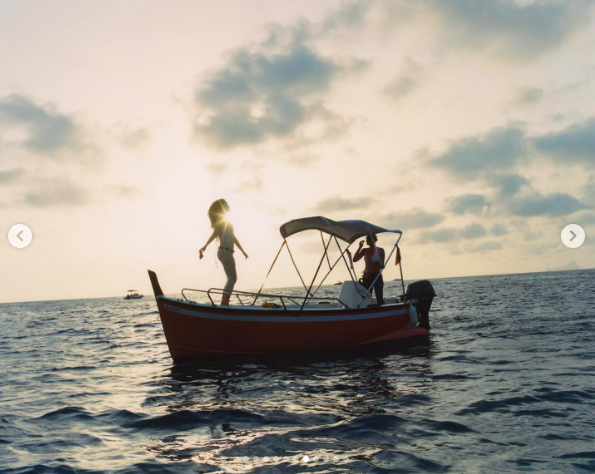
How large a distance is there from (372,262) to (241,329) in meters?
4.98

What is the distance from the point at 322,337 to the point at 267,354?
1551 millimetres

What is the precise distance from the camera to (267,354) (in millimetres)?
11367

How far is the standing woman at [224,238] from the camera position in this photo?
11312 millimetres

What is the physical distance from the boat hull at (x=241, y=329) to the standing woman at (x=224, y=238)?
741 millimetres

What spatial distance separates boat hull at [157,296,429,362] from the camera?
10.9 meters

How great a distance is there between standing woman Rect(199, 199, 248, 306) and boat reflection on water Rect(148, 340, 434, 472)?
76.9 inches

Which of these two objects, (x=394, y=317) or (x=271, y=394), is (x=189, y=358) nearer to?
(x=271, y=394)

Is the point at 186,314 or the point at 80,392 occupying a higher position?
the point at 186,314

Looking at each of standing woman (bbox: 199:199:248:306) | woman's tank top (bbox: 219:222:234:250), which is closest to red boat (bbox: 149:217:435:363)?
standing woman (bbox: 199:199:248:306)

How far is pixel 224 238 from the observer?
11.3 metres

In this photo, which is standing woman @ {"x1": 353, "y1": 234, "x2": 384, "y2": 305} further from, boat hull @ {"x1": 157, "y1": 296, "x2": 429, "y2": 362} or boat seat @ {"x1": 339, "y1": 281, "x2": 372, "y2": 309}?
boat hull @ {"x1": 157, "y1": 296, "x2": 429, "y2": 362}

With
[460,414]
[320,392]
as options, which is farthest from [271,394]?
[460,414]

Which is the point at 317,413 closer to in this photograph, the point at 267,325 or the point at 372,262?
the point at 267,325

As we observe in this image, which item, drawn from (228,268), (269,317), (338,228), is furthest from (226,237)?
(338,228)
